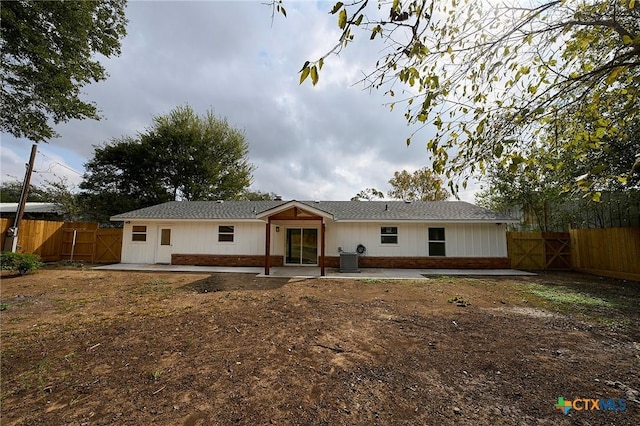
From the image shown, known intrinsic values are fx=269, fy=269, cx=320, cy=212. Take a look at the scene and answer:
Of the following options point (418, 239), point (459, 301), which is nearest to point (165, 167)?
point (418, 239)

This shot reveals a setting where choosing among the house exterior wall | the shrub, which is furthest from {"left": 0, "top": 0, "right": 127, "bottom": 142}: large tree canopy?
the house exterior wall

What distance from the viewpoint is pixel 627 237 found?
10.6m

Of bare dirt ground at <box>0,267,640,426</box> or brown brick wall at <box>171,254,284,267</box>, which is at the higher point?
brown brick wall at <box>171,254,284,267</box>

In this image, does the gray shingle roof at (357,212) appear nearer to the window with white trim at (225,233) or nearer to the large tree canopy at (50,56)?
the window with white trim at (225,233)

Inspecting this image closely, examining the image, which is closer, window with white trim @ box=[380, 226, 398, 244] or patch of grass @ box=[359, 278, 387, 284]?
patch of grass @ box=[359, 278, 387, 284]

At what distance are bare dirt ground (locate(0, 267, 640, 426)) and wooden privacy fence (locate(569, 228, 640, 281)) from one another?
4119 millimetres

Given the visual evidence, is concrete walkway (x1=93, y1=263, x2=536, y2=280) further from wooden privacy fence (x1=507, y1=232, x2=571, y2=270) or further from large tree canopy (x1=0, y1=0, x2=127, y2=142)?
large tree canopy (x1=0, y1=0, x2=127, y2=142)

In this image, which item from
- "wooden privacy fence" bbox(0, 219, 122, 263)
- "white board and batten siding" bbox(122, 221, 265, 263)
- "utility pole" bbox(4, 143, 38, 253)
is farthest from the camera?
"wooden privacy fence" bbox(0, 219, 122, 263)

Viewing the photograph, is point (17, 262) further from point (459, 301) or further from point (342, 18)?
point (459, 301)

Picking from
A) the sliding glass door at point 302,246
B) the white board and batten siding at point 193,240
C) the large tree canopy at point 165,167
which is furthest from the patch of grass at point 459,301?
the large tree canopy at point 165,167

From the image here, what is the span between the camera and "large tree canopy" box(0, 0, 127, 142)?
9.15 m

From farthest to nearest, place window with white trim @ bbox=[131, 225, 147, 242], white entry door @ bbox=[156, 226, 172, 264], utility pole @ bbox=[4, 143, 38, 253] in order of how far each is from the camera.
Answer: window with white trim @ bbox=[131, 225, 147, 242] → white entry door @ bbox=[156, 226, 172, 264] → utility pole @ bbox=[4, 143, 38, 253]

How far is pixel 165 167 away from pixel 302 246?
19.0m

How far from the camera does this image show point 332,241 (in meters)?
14.1
